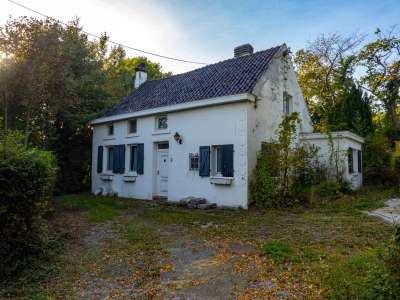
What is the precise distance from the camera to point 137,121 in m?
13.6

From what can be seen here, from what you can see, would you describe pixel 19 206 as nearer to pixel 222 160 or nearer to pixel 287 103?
pixel 222 160

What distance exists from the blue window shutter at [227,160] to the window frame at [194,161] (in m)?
1.16

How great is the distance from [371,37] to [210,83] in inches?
619

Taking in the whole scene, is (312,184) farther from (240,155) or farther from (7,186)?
(7,186)

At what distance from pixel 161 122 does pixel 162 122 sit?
62 millimetres

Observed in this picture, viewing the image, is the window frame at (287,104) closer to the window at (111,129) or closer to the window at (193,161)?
the window at (193,161)

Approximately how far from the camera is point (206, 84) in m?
12.4

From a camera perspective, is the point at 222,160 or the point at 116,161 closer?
the point at 222,160

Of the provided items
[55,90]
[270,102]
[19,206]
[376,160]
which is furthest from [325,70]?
[19,206]

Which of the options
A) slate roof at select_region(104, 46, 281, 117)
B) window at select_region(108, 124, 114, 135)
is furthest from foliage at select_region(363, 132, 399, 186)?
window at select_region(108, 124, 114, 135)

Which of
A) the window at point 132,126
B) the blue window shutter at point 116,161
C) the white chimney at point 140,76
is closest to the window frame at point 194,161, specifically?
the window at point 132,126

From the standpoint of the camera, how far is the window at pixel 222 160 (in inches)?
401

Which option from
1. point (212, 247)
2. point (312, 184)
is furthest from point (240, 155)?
point (212, 247)

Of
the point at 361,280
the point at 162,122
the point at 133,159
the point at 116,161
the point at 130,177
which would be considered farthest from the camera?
the point at 116,161
